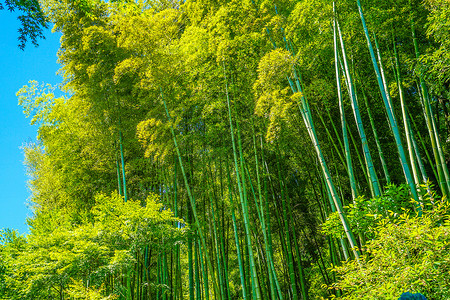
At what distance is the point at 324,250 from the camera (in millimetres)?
8500

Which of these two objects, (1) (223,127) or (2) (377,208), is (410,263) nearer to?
(2) (377,208)

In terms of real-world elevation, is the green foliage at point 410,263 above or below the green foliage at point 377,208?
below

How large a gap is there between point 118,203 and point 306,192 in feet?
15.7

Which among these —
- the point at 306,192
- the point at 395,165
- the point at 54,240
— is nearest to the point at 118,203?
the point at 54,240

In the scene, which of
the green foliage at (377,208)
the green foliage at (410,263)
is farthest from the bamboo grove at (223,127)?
the green foliage at (410,263)

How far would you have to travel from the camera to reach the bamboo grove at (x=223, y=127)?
402 cm

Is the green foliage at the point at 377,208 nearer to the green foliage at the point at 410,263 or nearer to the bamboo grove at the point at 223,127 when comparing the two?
the bamboo grove at the point at 223,127

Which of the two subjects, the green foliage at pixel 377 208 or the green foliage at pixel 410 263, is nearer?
the green foliage at pixel 410 263

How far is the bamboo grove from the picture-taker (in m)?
4.02

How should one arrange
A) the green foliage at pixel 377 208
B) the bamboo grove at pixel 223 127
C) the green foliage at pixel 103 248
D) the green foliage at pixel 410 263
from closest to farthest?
1. the green foliage at pixel 410 263
2. the green foliage at pixel 377 208
3. the bamboo grove at pixel 223 127
4. the green foliage at pixel 103 248

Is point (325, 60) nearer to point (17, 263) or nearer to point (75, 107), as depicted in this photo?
point (75, 107)

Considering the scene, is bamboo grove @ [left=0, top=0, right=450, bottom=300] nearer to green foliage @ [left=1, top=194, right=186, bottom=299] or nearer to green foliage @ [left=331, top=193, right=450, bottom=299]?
green foliage @ [left=1, top=194, right=186, bottom=299]

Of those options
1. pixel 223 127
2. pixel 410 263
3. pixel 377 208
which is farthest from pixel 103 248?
pixel 410 263

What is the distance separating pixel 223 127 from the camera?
5.59 metres
